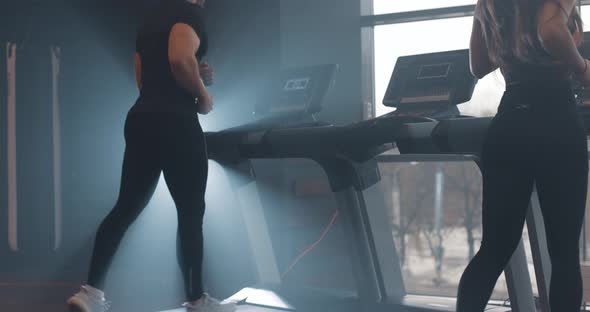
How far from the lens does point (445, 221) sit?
25.0 meters

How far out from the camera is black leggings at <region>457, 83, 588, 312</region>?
5.41 ft

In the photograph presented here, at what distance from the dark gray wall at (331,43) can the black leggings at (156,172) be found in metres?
1.72

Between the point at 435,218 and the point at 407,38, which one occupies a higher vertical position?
the point at 407,38

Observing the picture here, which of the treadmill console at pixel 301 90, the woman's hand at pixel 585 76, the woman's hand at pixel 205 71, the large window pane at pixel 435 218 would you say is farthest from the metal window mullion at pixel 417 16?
the large window pane at pixel 435 218

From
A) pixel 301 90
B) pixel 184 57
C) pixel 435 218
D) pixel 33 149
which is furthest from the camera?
pixel 435 218

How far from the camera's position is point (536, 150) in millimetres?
1654

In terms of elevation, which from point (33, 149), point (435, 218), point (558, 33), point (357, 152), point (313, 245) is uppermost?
point (558, 33)

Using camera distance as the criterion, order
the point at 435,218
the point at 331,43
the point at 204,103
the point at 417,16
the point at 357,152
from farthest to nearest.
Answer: the point at 435,218 < the point at 331,43 < the point at 417,16 < the point at 357,152 < the point at 204,103

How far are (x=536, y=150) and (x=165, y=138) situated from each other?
1.12 m

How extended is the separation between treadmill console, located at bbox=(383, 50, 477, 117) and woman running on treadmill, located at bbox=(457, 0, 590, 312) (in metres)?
0.99

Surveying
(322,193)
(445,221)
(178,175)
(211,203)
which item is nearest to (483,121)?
(178,175)

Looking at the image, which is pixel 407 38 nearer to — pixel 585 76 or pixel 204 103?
pixel 204 103

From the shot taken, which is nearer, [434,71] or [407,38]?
[434,71]

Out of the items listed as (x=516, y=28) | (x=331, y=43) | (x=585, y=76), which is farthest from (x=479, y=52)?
(x=331, y=43)
